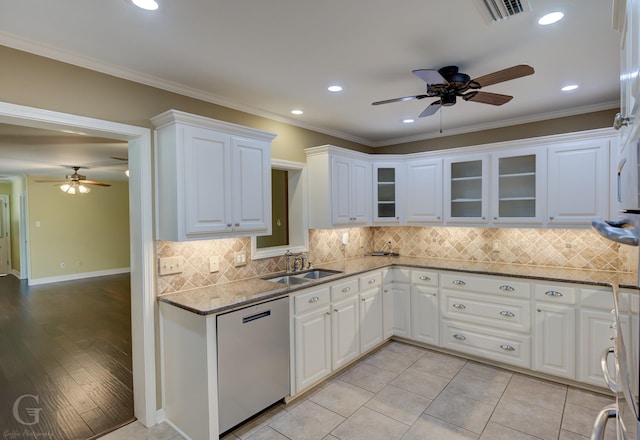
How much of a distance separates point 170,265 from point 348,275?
1652mm

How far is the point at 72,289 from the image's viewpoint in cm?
713

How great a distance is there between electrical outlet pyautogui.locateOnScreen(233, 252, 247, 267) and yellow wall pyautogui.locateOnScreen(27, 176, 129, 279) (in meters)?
7.12

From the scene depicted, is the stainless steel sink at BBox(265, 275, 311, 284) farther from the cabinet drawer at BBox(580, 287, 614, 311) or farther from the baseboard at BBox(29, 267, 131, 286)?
the baseboard at BBox(29, 267, 131, 286)

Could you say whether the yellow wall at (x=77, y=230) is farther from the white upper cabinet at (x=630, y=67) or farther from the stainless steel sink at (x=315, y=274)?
the white upper cabinet at (x=630, y=67)

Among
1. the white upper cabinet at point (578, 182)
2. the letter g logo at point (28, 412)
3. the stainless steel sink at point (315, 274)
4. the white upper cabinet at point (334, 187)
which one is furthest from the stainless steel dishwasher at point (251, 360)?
the white upper cabinet at point (578, 182)

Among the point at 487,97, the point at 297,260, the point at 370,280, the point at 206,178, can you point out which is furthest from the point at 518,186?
the point at 206,178

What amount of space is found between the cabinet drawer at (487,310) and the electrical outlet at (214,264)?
2.41 metres

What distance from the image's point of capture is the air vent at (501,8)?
5.55ft

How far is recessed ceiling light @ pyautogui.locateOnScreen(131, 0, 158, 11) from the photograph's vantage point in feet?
5.56

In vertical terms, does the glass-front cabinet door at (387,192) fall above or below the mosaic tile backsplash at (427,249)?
above

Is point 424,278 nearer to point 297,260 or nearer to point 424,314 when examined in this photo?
point 424,314

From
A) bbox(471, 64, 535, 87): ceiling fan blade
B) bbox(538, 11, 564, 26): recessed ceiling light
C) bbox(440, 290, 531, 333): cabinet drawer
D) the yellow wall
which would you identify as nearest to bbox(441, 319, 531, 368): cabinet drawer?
bbox(440, 290, 531, 333): cabinet drawer

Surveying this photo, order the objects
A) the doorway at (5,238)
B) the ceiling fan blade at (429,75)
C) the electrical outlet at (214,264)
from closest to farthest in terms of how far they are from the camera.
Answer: the ceiling fan blade at (429,75), the electrical outlet at (214,264), the doorway at (5,238)

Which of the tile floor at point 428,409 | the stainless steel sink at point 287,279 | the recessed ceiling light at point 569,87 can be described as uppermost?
the recessed ceiling light at point 569,87
